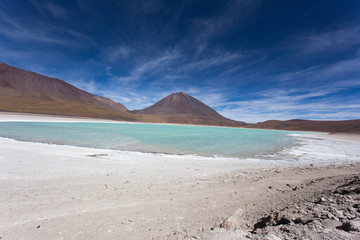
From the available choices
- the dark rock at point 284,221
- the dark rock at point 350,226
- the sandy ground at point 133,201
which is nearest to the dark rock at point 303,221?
the dark rock at point 284,221

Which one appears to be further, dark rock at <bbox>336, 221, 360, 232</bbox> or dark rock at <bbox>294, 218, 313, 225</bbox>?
dark rock at <bbox>294, 218, 313, 225</bbox>

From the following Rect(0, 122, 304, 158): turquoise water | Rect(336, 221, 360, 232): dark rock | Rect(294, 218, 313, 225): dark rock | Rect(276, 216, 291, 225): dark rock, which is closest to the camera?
Rect(336, 221, 360, 232): dark rock

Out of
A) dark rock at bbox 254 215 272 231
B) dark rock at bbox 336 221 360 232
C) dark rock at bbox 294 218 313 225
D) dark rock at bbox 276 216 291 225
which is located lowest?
dark rock at bbox 254 215 272 231

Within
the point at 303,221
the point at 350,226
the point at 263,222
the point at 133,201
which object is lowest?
the point at 133,201

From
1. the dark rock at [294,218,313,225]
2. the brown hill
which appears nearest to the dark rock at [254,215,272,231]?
the dark rock at [294,218,313,225]

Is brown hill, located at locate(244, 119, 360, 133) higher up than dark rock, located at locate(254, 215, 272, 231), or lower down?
higher up

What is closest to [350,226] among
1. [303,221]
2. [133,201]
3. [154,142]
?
[303,221]

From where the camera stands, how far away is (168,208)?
3.09m

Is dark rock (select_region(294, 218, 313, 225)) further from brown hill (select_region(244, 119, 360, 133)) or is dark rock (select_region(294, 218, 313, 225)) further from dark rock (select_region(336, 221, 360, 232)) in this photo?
brown hill (select_region(244, 119, 360, 133))

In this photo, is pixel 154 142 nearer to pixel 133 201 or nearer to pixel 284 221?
pixel 133 201

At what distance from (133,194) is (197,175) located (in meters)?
2.36

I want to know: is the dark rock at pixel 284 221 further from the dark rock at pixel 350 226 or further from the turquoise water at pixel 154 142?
the turquoise water at pixel 154 142

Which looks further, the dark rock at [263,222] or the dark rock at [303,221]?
the dark rock at [263,222]

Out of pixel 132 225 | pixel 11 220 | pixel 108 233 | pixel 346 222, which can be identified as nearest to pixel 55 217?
pixel 11 220
